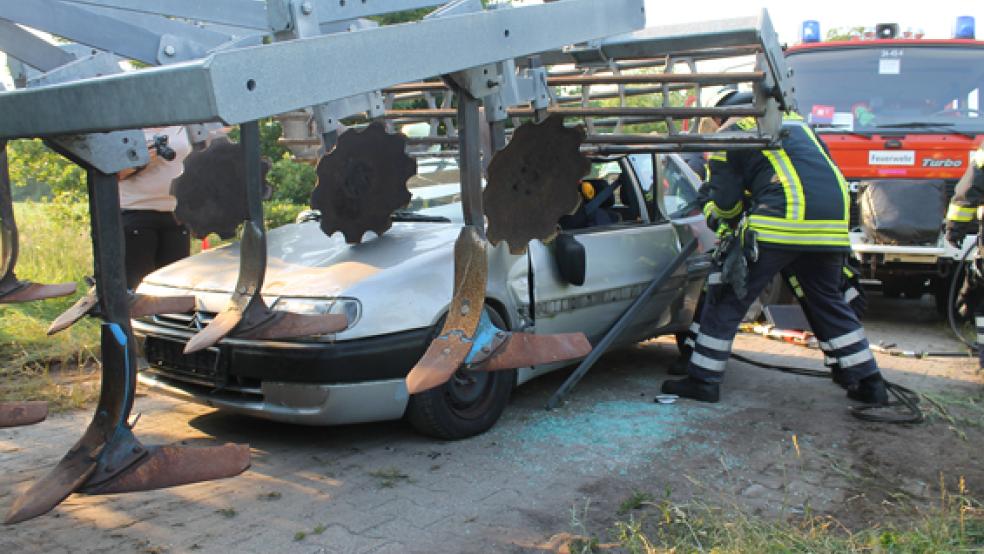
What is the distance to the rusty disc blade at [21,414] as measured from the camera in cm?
308

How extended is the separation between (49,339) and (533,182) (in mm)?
4491

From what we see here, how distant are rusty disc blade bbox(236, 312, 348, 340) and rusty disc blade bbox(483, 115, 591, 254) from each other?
82cm

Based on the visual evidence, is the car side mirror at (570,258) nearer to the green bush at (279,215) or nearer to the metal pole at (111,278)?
the metal pole at (111,278)

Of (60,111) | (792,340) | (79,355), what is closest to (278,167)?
(79,355)

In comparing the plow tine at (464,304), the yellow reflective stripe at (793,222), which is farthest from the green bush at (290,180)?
the plow tine at (464,304)

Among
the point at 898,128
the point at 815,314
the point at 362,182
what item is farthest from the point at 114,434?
the point at 898,128

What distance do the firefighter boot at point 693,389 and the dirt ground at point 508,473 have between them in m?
0.08

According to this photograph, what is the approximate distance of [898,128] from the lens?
25.6 feet

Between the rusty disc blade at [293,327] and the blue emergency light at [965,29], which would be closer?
the rusty disc blade at [293,327]

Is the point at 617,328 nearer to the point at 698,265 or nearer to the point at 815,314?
the point at 698,265

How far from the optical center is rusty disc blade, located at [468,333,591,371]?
3.05 metres

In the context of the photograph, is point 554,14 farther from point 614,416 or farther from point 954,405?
point 954,405

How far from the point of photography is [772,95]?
4344mm

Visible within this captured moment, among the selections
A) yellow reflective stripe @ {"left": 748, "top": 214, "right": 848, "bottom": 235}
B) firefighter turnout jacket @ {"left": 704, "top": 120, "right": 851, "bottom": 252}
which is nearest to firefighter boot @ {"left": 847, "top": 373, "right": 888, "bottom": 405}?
firefighter turnout jacket @ {"left": 704, "top": 120, "right": 851, "bottom": 252}
